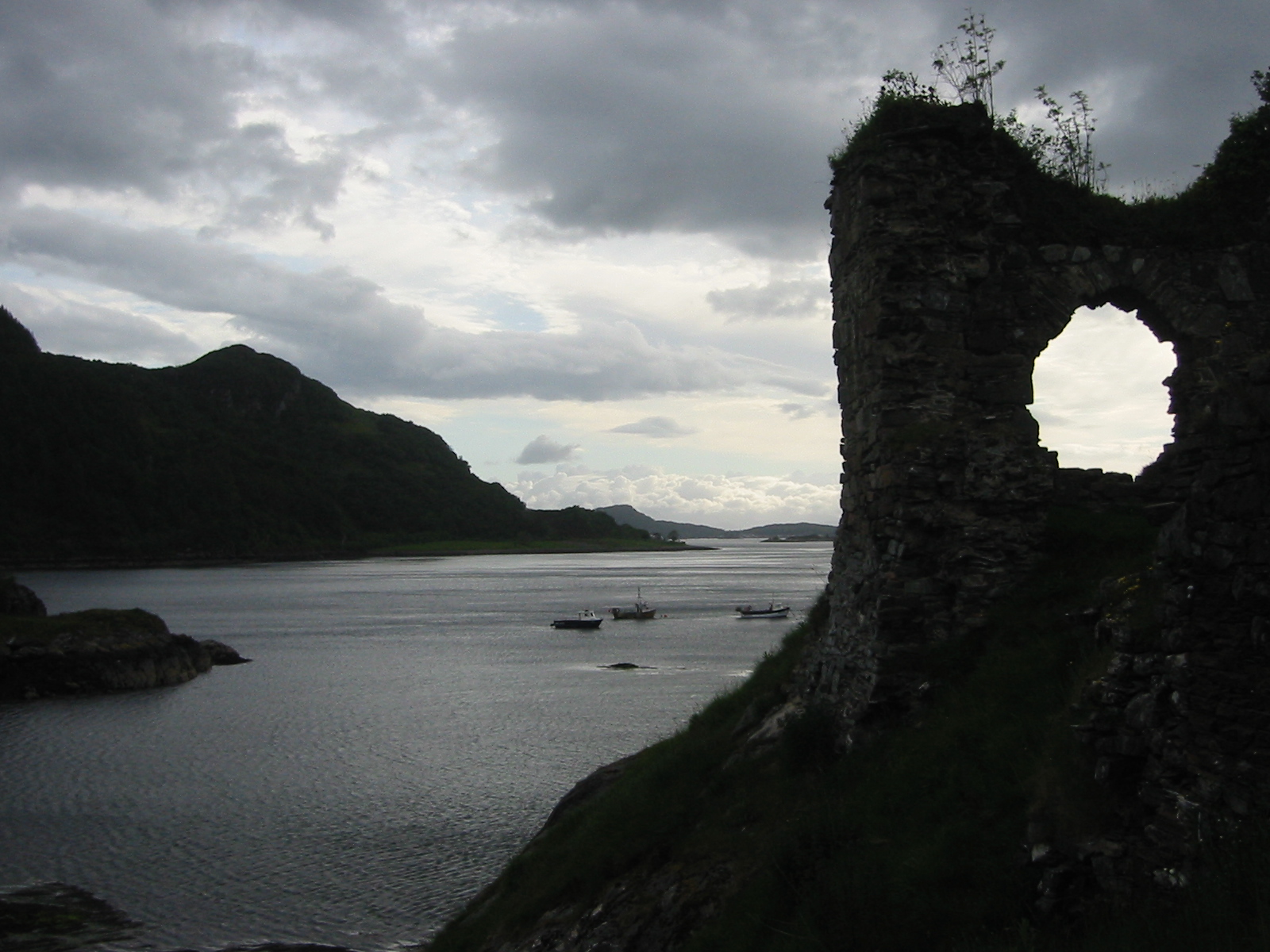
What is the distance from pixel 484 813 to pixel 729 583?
94.5 m

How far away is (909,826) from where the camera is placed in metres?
7.09

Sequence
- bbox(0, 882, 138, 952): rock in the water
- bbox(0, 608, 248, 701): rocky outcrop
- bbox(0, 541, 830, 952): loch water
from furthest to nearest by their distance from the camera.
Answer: bbox(0, 608, 248, 701): rocky outcrop < bbox(0, 541, 830, 952): loch water < bbox(0, 882, 138, 952): rock in the water

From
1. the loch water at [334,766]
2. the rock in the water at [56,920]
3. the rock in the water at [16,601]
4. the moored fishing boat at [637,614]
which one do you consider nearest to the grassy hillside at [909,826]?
the loch water at [334,766]

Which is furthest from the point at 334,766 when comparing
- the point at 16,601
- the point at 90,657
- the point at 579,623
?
the point at 579,623

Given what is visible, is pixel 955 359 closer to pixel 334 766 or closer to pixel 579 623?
pixel 334 766

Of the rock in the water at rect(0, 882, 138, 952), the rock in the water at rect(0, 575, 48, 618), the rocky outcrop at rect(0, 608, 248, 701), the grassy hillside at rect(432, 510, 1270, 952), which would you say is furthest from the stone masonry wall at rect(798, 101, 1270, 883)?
the rock in the water at rect(0, 575, 48, 618)

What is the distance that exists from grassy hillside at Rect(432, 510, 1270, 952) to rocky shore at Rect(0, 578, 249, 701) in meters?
35.6

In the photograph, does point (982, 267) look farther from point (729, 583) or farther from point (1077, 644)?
point (729, 583)

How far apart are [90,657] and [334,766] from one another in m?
19.6

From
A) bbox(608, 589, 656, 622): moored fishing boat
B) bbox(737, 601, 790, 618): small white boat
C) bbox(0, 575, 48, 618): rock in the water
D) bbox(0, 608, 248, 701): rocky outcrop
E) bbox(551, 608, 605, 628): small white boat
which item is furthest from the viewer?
bbox(608, 589, 656, 622): moored fishing boat

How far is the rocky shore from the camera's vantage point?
40.2m

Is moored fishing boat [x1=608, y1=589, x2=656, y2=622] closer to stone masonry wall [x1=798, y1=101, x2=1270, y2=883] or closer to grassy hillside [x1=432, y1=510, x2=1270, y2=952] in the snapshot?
grassy hillside [x1=432, y1=510, x2=1270, y2=952]

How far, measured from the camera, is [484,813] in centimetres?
2252

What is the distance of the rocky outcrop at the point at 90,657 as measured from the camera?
40219 mm
